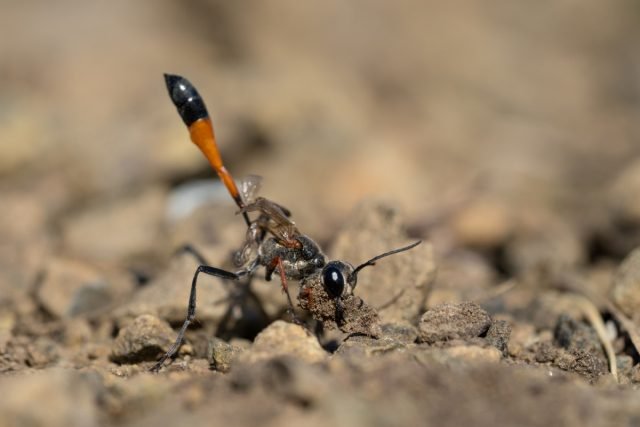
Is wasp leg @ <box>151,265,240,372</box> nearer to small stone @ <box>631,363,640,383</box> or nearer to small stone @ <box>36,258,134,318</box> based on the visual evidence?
small stone @ <box>36,258,134,318</box>

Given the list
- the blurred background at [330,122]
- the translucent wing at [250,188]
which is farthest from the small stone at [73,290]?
the translucent wing at [250,188]

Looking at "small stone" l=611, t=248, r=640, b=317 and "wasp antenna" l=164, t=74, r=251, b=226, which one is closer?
"small stone" l=611, t=248, r=640, b=317

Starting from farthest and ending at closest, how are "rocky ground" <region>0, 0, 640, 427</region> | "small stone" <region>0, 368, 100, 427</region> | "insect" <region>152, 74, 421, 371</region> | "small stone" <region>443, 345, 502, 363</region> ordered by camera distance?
"insect" <region>152, 74, 421, 371</region> < "small stone" <region>443, 345, 502, 363</region> < "rocky ground" <region>0, 0, 640, 427</region> < "small stone" <region>0, 368, 100, 427</region>

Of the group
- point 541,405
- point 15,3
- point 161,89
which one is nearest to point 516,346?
point 541,405

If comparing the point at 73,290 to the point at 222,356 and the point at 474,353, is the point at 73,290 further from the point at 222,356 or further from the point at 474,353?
the point at 474,353

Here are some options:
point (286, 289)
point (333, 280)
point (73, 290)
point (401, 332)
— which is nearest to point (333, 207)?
point (73, 290)

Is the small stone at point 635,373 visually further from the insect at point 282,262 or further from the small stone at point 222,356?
the small stone at point 222,356

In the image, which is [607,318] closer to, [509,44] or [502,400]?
[502,400]

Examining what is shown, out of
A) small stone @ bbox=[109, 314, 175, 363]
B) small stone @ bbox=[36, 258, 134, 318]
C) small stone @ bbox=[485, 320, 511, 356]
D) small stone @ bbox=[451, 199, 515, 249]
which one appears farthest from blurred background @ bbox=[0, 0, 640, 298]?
small stone @ bbox=[485, 320, 511, 356]
